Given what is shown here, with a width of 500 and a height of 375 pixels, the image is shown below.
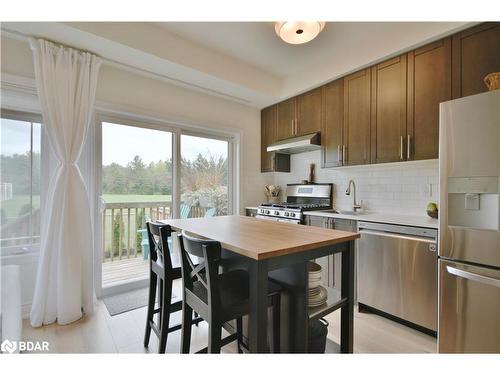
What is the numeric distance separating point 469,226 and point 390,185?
1.17 meters

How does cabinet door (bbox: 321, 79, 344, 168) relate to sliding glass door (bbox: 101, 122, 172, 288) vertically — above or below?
above

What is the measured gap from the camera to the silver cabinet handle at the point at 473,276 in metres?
1.42

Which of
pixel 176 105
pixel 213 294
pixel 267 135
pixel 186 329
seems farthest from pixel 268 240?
pixel 267 135

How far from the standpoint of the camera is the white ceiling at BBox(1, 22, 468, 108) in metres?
2.06


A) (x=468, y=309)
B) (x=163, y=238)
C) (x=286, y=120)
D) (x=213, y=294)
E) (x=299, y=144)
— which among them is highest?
(x=286, y=120)

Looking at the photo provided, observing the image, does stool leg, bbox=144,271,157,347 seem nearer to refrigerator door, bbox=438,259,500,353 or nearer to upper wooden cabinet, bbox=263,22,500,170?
refrigerator door, bbox=438,259,500,353

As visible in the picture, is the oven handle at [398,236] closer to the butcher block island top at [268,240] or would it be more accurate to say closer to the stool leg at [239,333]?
the butcher block island top at [268,240]

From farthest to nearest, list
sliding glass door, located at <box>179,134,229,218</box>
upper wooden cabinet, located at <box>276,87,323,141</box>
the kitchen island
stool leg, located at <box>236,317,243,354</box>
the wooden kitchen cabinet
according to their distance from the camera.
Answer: the wooden kitchen cabinet < sliding glass door, located at <box>179,134,229,218</box> < upper wooden cabinet, located at <box>276,87,323,141</box> < stool leg, located at <box>236,317,243,354</box> < the kitchen island

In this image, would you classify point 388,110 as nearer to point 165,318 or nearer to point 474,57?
point 474,57

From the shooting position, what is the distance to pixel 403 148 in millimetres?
2262

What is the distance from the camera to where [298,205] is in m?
3.15

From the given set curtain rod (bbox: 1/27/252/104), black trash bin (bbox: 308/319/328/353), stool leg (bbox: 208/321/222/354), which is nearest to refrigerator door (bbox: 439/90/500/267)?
black trash bin (bbox: 308/319/328/353)

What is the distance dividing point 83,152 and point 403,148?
3.16m

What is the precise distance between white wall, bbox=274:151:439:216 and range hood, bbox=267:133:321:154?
0.91 ft
